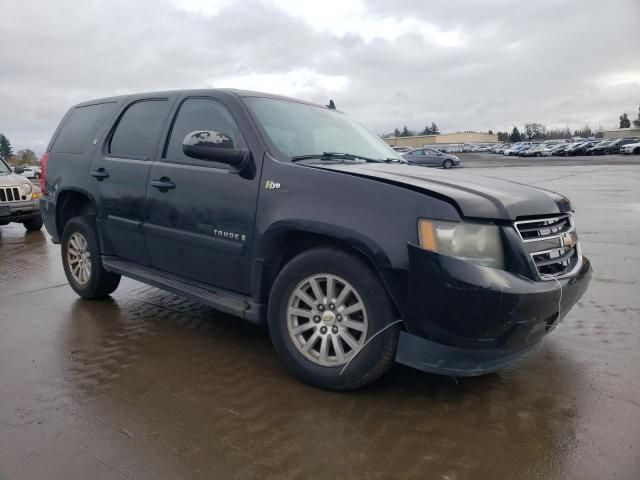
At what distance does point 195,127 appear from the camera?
396 cm

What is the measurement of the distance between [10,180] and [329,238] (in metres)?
9.49

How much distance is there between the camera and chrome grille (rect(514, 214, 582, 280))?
9.29ft

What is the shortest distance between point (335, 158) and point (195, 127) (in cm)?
115

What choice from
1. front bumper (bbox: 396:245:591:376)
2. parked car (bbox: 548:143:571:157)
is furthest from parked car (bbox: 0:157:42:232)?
parked car (bbox: 548:143:571:157)

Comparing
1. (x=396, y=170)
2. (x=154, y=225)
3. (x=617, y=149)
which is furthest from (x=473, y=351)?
(x=617, y=149)

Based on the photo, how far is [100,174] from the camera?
Answer: 15.0ft

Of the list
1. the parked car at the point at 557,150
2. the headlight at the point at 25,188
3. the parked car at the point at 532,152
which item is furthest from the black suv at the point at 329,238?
the parked car at the point at 532,152

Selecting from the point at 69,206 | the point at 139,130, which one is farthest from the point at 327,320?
the point at 69,206

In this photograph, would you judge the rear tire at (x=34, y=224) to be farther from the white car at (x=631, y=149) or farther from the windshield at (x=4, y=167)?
the white car at (x=631, y=149)

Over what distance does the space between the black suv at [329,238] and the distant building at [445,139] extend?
356 ft

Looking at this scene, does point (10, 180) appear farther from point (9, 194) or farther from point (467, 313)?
point (467, 313)

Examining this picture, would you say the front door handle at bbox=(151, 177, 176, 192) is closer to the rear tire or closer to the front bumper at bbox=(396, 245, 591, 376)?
the front bumper at bbox=(396, 245, 591, 376)

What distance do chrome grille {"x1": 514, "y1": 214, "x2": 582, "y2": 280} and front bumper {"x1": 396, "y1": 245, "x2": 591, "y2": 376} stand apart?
121 millimetres

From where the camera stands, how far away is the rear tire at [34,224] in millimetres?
10473
